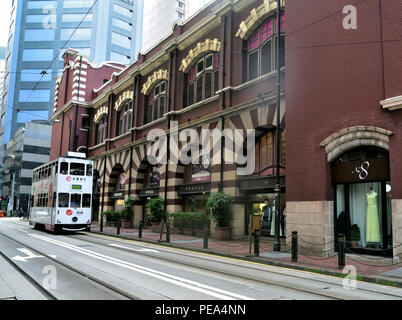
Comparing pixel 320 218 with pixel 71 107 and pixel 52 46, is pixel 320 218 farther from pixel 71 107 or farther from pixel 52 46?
pixel 52 46

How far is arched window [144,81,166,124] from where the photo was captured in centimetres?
2847

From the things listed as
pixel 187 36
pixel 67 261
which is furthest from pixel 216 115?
pixel 67 261

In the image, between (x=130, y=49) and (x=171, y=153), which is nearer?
(x=171, y=153)

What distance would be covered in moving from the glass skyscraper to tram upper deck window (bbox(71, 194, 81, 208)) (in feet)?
236

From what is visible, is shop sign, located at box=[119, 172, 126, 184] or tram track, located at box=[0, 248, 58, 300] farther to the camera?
shop sign, located at box=[119, 172, 126, 184]

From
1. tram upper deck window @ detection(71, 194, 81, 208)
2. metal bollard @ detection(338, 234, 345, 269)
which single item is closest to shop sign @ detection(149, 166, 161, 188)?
tram upper deck window @ detection(71, 194, 81, 208)

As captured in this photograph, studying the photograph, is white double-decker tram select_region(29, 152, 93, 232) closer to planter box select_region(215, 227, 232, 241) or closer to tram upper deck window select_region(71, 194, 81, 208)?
tram upper deck window select_region(71, 194, 81, 208)

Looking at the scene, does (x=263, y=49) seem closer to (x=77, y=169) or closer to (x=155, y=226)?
(x=155, y=226)

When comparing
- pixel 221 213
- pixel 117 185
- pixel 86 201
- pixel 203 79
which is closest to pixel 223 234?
pixel 221 213

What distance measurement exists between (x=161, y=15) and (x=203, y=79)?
81250mm

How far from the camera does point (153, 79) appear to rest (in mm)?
28922

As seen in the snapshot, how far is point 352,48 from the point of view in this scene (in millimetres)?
13844
